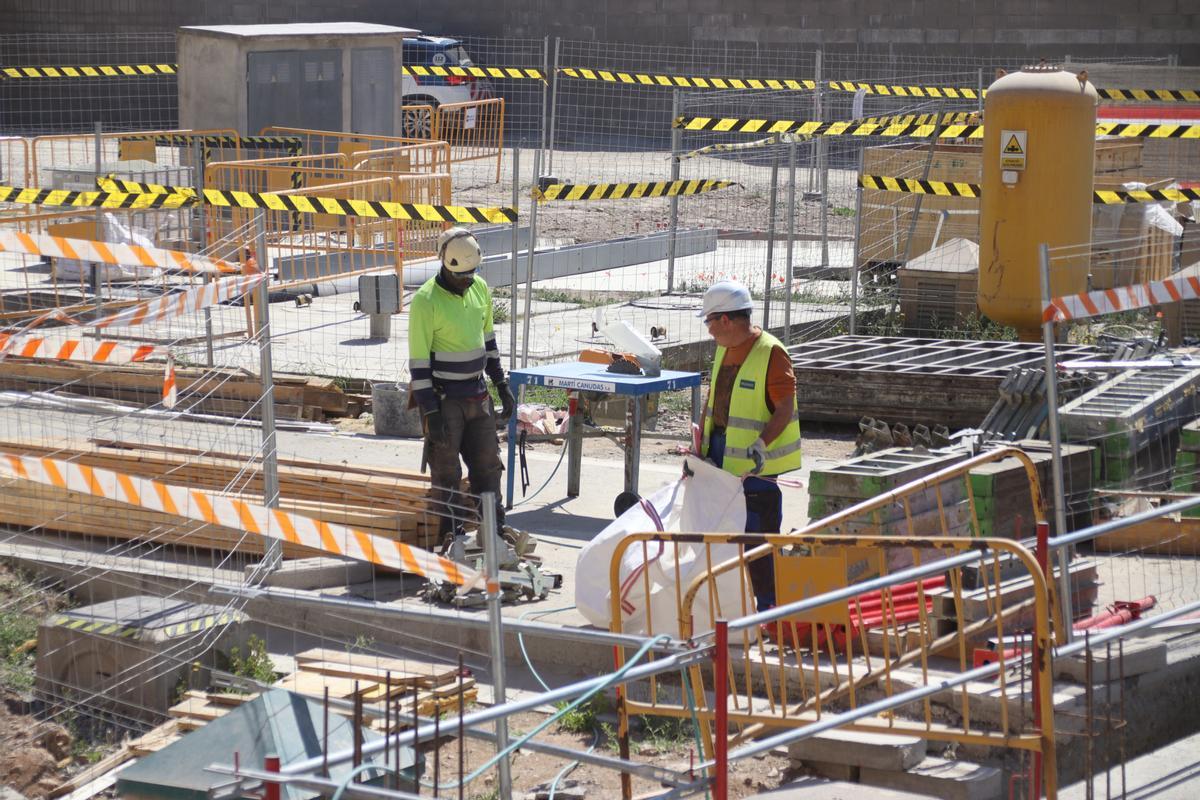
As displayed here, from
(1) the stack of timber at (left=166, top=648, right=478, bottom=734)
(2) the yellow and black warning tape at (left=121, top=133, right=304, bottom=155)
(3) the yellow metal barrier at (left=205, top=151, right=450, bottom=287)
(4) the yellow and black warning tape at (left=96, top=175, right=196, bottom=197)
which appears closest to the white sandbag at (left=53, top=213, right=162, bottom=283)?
(4) the yellow and black warning tape at (left=96, top=175, right=196, bottom=197)

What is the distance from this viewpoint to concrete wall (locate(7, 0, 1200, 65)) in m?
28.3

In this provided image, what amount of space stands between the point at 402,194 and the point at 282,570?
26.5 feet

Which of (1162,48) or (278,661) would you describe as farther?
(1162,48)

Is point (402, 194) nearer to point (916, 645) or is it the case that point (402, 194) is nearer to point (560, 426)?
point (560, 426)

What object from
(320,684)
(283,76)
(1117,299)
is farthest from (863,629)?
(283,76)

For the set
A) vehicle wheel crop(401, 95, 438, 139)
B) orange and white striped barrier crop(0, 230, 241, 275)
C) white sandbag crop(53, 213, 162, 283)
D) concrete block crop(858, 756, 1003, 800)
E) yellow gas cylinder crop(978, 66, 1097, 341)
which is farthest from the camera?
vehicle wheel crop(401, 95, 438, 139)

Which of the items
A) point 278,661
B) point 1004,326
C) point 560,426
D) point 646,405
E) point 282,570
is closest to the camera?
point 278,661

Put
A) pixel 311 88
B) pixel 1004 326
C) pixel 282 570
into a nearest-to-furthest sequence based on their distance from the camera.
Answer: pixel 282 570 → pixel 1004 326 → pixel 311 88

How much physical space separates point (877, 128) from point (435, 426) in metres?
8.24

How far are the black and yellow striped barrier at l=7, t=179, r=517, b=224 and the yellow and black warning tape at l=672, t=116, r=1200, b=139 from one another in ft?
12.1

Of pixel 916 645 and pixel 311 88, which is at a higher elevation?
pixel 311 88

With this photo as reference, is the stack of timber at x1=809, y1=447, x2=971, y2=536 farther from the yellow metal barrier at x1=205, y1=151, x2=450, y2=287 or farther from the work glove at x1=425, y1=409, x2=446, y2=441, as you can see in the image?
the yellow metal barrier at x1=205, y1=151, x2=450, y2=287

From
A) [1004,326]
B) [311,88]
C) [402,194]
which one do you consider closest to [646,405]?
[1004,326]

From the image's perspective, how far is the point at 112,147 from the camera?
74.9ft
